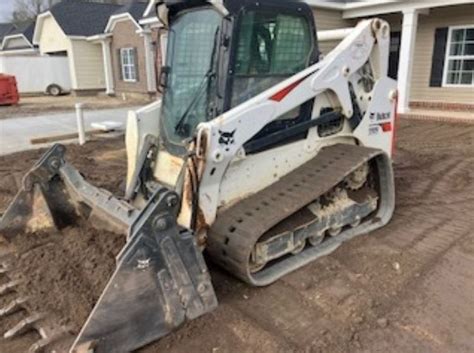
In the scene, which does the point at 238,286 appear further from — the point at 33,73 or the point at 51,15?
the point at 51,15

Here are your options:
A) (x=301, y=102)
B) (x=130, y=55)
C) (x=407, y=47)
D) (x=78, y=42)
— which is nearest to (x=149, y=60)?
(x=130, y=55)

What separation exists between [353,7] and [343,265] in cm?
1037

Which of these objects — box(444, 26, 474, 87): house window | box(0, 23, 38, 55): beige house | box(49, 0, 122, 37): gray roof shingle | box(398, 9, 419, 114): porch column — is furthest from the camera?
box(0, 23, 38, 55): beige house

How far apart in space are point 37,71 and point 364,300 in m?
23.8

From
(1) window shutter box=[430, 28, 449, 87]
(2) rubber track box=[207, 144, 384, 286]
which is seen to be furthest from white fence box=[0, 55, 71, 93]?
(2) rubber track box=[207, 144, 384, 286]

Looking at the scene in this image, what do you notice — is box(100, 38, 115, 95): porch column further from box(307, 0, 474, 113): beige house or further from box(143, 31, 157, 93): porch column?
box(307, 0, 474, 113): beige house

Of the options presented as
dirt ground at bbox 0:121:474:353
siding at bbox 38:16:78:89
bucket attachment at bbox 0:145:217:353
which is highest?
siding at bbox 38:16:78:89

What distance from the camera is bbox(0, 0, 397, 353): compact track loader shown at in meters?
2.62

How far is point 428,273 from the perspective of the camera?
3439mm

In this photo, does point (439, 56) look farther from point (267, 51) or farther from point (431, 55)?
point (267, 51)

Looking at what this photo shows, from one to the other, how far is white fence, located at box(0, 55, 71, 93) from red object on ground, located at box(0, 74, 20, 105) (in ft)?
18.4

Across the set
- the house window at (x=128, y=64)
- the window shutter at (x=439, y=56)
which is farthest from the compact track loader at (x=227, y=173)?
the house window at (x=128, y=64)

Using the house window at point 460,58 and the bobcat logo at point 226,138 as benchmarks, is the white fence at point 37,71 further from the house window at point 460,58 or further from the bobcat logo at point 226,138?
the bobcat logo at point 226,138

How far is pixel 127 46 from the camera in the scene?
1964 centimetres
